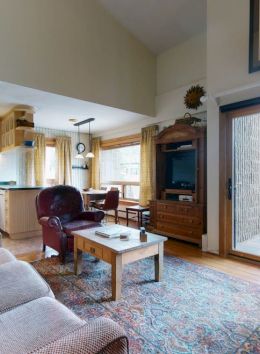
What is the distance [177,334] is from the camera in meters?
1.76

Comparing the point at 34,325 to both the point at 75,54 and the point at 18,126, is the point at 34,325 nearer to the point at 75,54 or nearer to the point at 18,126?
the point at 75,54

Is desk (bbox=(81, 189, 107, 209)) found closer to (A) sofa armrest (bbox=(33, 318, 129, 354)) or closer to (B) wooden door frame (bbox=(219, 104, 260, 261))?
(B) wooden door frame (bbox=(219, 104, 260, 261))

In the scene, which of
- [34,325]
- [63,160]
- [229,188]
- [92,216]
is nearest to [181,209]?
[229,188]

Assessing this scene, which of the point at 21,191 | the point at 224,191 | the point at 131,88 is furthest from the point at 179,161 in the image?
the point at 21,191

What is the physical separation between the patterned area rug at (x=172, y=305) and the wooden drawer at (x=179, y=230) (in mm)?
847

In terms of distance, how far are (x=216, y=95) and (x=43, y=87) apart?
2.54 metres

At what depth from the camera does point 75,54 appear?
13.1 ft

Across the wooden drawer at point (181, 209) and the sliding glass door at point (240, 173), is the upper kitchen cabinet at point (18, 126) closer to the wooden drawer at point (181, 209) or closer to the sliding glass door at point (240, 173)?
the wooden drawer at point (181, 209)

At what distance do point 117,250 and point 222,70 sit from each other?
2.88 m

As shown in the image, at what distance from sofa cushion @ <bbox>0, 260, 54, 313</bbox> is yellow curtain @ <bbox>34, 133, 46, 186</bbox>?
14.7 feet

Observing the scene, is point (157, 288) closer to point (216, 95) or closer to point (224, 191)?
point (224, 191)

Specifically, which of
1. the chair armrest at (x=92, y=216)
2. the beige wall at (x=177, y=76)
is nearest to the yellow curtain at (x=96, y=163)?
the beige wall at (x=177, y=76)

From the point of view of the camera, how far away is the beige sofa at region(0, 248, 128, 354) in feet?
2.92

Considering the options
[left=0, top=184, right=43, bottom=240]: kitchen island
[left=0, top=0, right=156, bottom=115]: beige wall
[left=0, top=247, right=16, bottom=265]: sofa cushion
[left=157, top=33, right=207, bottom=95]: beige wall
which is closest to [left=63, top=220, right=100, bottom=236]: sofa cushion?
[left=0, top=247, right=16, bottom=265]: sofa cushion
